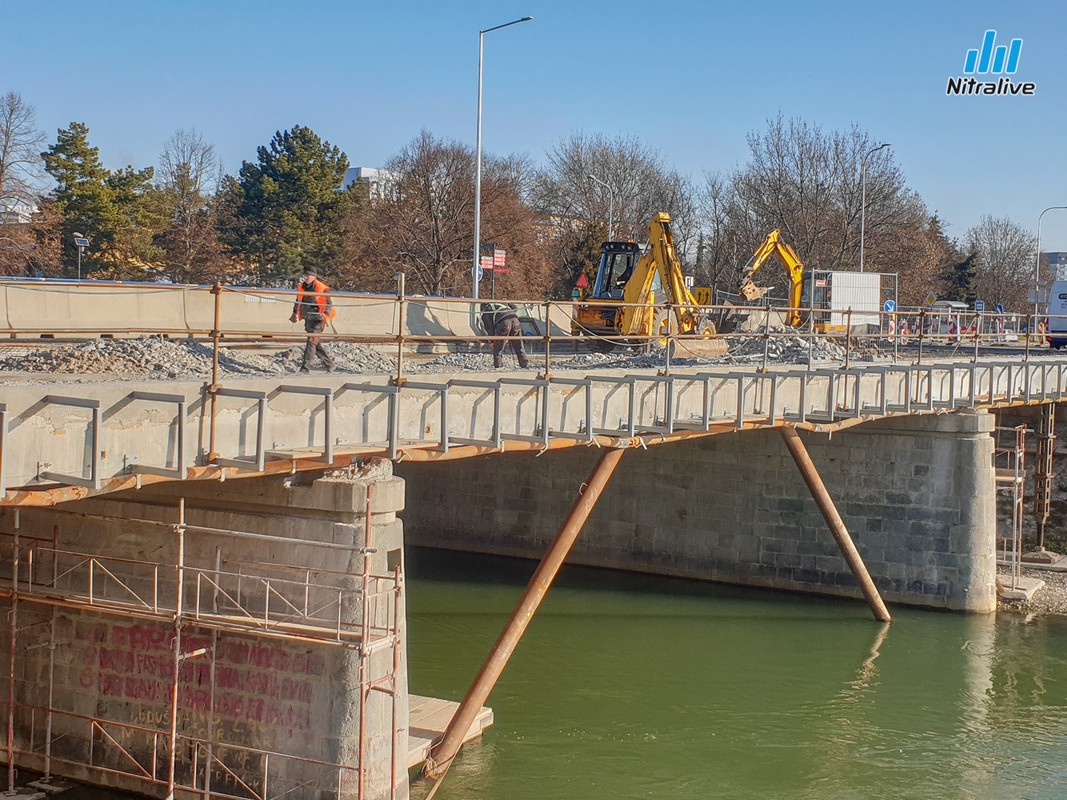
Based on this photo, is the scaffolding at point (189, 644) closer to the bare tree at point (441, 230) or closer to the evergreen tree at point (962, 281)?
the bare tree at point (441, 230)

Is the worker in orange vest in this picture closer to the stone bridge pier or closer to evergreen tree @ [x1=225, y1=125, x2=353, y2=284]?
the stone bridge pier

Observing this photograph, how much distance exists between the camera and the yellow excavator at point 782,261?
3412 cm

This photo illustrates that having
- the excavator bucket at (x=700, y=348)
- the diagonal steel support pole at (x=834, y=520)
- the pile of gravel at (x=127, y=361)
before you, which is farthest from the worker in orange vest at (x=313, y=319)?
the excavator bucket at (x=700, y=348)

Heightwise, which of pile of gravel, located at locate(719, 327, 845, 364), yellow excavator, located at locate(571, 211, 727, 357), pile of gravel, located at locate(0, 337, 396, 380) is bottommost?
pile of gravel, located at locate(0, 337, 396, 380)

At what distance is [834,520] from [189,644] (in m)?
13.5

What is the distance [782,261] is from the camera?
35656mm

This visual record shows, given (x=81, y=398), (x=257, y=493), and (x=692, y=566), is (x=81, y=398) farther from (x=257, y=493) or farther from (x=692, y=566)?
(x=692, y=566)

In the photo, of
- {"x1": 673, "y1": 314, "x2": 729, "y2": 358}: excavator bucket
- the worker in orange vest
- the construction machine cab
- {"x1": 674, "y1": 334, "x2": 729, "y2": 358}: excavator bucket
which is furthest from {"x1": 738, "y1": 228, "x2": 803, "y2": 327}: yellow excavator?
the worker in orange vest

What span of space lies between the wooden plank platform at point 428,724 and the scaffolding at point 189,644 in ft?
3.66

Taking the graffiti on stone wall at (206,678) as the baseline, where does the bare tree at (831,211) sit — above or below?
above

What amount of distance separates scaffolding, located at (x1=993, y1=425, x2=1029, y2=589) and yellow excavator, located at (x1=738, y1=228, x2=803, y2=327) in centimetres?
667

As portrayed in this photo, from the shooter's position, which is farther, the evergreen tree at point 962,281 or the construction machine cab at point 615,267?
the evergreen tree at point 962,281

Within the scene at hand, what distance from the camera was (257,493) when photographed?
43.2ft

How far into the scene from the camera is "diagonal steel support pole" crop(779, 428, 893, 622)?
22234mm
